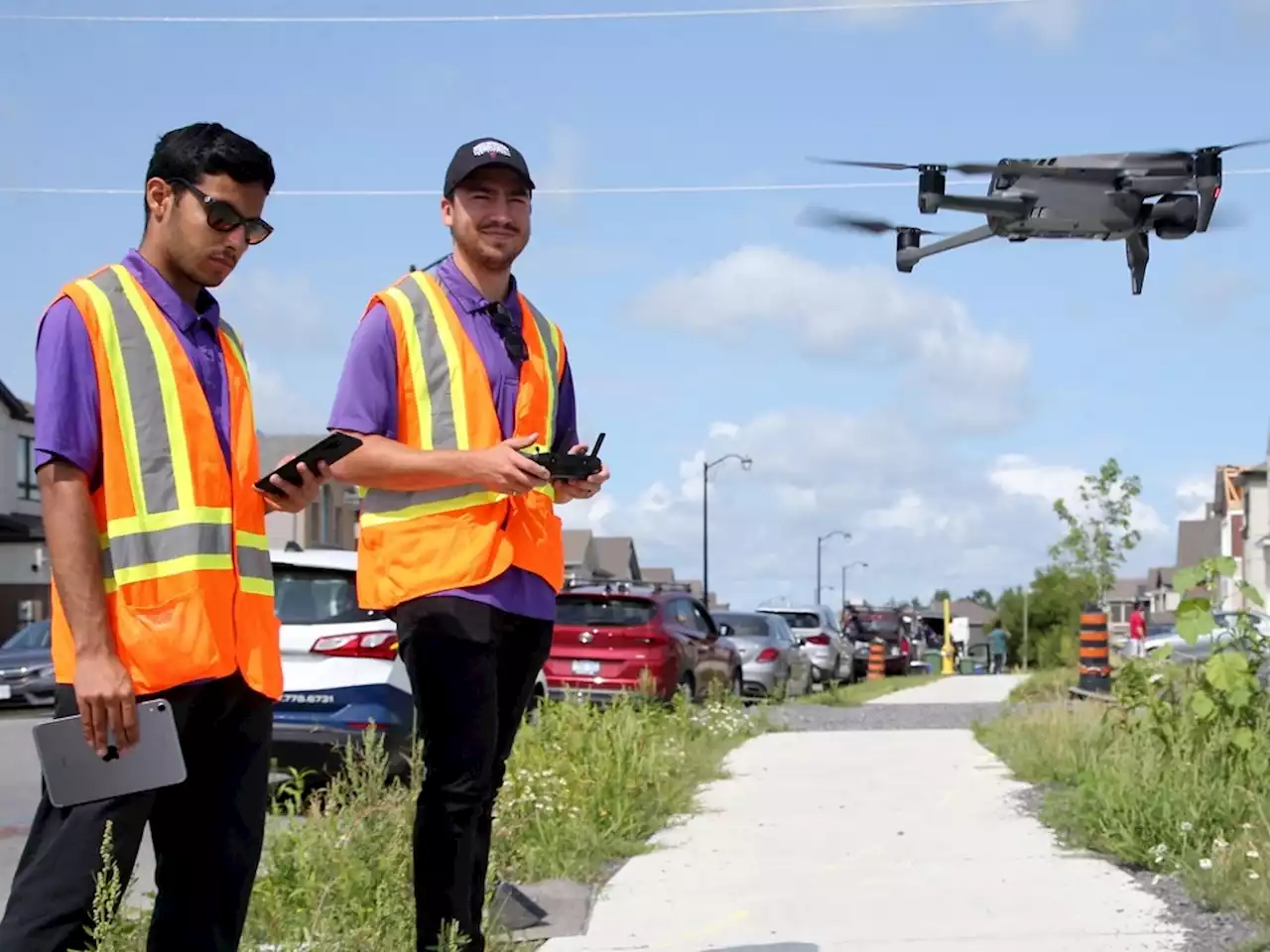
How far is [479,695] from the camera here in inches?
165

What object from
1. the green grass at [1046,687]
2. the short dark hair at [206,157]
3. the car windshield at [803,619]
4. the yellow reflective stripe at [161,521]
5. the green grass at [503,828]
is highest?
the short dark hair at [206,157]

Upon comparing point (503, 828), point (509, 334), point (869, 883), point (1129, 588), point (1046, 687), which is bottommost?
point (869, 883)

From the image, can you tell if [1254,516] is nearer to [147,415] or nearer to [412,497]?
[412,497]

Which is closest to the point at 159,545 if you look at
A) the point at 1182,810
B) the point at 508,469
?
the point at 508,469

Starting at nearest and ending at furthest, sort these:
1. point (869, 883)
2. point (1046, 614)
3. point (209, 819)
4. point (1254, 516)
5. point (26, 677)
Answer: point (209, 819), point (869, 883), point (26, 677), point (1254, 516), point (1046, 614)

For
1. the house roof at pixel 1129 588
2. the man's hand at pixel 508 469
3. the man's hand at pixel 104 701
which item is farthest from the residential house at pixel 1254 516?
the man's hand at pixel 104 701

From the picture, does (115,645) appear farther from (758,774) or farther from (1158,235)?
(758,774)

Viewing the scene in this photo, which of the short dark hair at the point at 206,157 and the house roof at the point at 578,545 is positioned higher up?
the house roof at the point at 578,545

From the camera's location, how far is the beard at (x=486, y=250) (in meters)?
4.47

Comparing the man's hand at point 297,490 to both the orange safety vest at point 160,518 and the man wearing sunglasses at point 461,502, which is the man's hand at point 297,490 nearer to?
the orange safety vest at point 160,518

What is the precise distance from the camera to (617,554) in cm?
11544

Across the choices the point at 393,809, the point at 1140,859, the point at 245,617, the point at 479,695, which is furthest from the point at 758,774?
the point at 245,617

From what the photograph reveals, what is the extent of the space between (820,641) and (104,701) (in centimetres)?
2872

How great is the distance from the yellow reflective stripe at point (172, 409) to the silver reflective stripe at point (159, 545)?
5 centimetres
